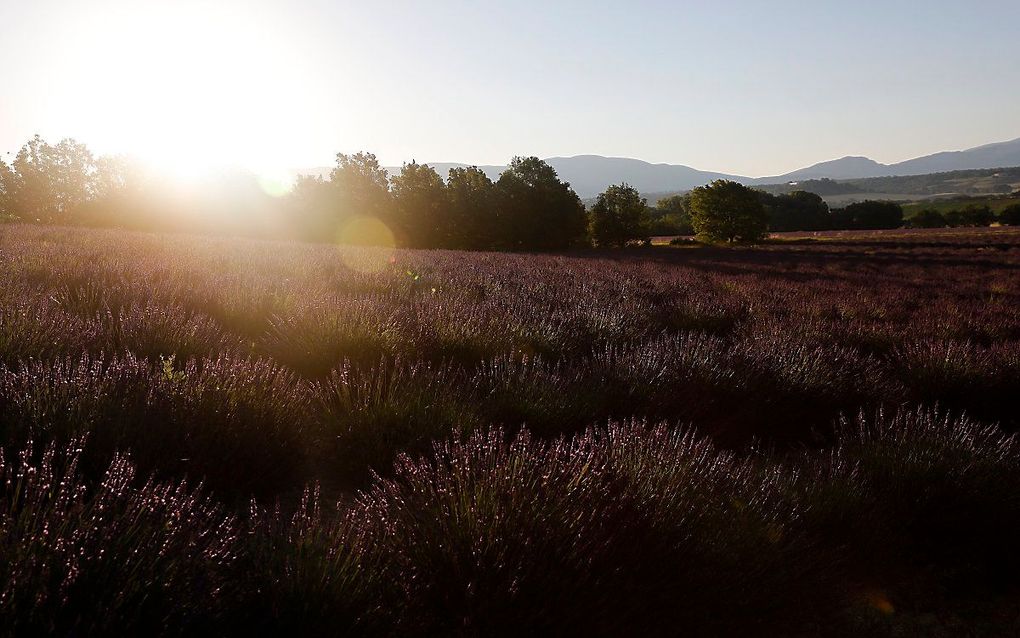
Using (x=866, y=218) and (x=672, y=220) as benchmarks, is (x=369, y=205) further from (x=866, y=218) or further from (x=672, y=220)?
(x=866, y=218)

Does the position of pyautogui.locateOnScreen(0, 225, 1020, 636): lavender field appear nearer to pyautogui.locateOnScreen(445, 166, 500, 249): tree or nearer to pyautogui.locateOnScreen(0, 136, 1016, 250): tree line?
pyautogui.locateOnScreen(0, 136, 1016, 250): tree line

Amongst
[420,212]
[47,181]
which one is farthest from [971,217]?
[47,181]

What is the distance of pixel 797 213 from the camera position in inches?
2901

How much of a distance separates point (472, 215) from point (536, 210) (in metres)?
4.79

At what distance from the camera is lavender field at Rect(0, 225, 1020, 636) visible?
1335 mm

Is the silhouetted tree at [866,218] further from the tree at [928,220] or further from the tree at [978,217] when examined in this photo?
the tree at [978,217]

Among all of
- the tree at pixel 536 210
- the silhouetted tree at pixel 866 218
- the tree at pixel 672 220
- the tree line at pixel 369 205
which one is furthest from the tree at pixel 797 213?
the tree at pixel 536 210

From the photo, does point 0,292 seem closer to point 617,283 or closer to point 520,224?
point 617,283

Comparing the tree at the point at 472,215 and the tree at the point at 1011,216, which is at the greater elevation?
the tree at the point at 472,215

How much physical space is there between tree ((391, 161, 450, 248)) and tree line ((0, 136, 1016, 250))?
0.24ft

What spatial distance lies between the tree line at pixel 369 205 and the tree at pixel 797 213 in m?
27.2

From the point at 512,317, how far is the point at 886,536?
3.16m

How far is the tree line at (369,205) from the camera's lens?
121 feet

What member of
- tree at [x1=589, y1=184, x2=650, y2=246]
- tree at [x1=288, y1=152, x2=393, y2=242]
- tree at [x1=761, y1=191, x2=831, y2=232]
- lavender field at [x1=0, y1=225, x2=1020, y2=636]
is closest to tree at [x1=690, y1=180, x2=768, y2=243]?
tree at [x1=589, y1=184, x2=650, y2=246]
